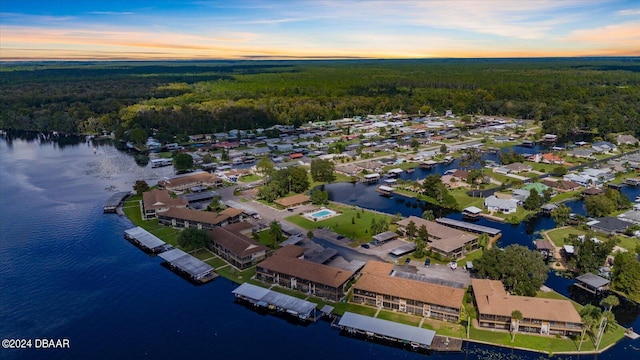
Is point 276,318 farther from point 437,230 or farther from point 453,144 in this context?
point 453,144

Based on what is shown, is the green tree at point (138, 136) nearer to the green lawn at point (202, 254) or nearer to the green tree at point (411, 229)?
the green lawn at point (202, 254)

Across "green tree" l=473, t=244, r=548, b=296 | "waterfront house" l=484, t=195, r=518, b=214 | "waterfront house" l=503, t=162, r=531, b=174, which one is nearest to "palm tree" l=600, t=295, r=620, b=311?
"green tree" l=473, t=244, r=548, b=296

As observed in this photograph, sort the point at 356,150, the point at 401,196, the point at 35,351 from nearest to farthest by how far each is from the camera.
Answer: the point at 35,351, the point at 401,196, the point at 356,150

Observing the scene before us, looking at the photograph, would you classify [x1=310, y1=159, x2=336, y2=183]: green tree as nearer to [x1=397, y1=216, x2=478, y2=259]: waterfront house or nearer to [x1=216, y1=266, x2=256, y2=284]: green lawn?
[x1=397, y1=216, x2=478, y2=259]: waterfront house

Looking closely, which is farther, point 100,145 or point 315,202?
point 100,145

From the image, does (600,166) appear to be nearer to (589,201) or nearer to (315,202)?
(589,201)

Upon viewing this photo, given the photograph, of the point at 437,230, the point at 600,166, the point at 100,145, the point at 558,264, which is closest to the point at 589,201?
the point at 558,264

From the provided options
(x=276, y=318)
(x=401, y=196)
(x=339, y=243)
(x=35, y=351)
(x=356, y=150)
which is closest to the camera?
(x=35, y=351)
